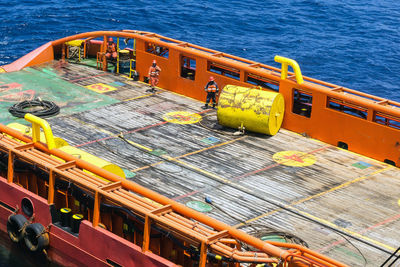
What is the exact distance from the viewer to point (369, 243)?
63.9 ft

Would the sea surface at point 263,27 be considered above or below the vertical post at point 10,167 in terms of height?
below

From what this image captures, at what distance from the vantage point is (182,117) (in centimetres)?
2927

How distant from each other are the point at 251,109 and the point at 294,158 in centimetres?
297

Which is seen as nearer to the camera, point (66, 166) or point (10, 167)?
point (66, 166)

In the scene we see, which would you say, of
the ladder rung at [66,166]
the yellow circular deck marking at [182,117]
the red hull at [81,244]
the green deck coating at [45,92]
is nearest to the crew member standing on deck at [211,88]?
the yellow circular deck marking at [182,117]

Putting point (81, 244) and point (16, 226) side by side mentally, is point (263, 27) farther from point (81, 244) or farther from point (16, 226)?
point (81, 244)

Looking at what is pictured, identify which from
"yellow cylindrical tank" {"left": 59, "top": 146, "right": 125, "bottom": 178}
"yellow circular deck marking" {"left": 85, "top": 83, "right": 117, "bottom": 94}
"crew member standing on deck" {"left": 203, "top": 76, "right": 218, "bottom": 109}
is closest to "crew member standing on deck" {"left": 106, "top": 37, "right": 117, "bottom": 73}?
"yellow circular deck marking" {"left": 85, "top": 83, "right": 117, "bottom": 94}

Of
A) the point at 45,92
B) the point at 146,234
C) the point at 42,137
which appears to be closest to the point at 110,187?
the point at 146,234

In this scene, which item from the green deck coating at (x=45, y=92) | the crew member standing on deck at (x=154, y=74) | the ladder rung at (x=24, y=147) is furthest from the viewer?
the crew member standing on deck at (x=154, y=74)

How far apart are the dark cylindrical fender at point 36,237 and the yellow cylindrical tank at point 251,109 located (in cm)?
1042

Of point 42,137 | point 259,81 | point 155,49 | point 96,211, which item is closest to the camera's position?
point 96,211

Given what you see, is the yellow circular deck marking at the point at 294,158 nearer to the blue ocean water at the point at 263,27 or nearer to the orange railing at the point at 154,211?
the orange railing at the point at 154,211

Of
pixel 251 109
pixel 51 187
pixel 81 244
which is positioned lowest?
pixel 81 244

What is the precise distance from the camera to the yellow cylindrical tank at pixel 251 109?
26906mm
